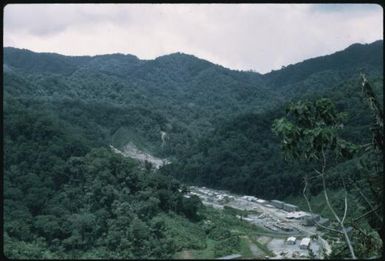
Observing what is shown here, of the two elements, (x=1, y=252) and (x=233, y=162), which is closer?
(x=1, y=252)

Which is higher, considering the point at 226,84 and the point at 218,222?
the point at 226,84

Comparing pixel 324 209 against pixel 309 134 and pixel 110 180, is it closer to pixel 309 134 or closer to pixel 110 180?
pixel 110 180

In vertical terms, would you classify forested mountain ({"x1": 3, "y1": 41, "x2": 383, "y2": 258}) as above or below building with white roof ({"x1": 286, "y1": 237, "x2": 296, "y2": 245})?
above

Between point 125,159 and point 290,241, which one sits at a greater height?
point 125,159

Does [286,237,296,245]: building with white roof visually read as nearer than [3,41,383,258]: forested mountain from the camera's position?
No

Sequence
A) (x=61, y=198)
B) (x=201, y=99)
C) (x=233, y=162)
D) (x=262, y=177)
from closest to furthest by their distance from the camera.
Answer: (x=61, y=198) → (x=262, y=177) → (x=233, y=162) → (x=201, y=99)

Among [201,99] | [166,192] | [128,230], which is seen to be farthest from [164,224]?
[201,99]

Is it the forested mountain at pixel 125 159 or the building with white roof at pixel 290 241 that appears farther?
the building with white roof at pixel 290 241

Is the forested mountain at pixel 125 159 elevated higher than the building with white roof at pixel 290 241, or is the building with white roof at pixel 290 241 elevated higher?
the forested mountain at pixel 125 159
